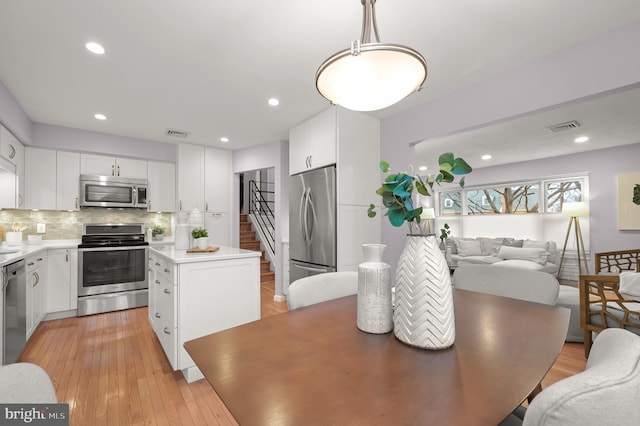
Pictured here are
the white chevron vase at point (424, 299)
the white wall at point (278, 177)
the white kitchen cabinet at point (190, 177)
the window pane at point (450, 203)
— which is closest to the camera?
the white chevron vase at point (424, 299)

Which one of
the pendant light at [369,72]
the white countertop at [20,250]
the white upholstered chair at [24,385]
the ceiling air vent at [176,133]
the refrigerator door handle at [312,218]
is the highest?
the ceiling air vent at [176,133]

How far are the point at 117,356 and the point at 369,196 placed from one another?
2940mm

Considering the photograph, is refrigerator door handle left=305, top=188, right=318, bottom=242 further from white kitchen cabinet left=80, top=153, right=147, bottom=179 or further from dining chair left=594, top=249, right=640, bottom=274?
dining chair left=594, top=249, right=640, bottom=274

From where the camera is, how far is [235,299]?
2453 mm

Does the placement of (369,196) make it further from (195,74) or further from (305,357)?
(305,357)

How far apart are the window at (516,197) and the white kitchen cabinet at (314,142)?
541 cm

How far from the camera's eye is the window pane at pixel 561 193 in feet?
19.2

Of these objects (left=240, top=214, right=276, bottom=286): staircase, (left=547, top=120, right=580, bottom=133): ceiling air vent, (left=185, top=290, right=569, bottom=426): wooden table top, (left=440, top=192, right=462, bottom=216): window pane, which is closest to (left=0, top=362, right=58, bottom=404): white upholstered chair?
(left=185, top=290, right=569, bottom=426): wooden table top

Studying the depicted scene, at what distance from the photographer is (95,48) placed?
7.16 feet

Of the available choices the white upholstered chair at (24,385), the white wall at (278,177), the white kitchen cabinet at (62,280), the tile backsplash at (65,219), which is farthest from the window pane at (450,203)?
the white upholstered chair at (24,385)

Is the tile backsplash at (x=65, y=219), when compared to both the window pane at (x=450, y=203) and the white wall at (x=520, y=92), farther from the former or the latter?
the window pane at (x=450, y=203)

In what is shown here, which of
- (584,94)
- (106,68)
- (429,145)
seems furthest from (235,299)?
(429,145)

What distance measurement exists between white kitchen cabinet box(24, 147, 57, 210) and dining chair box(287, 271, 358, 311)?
423 centimetres

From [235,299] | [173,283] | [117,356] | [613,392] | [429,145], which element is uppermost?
[429,145]
